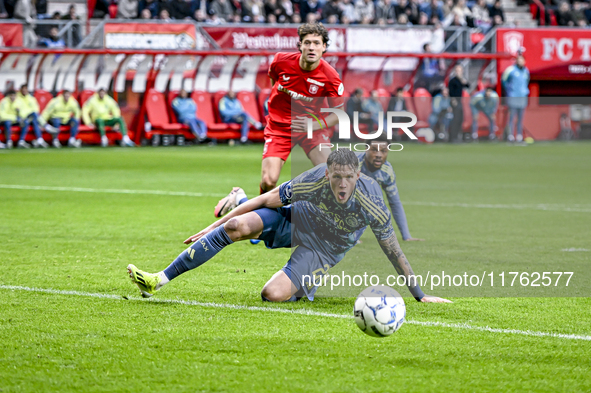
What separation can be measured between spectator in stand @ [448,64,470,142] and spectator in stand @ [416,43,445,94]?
0.50 m

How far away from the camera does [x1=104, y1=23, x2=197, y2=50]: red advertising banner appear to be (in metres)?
22.6

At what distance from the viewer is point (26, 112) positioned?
20.4 m

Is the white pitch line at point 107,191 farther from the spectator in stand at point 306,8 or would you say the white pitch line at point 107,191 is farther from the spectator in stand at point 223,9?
the spectator in stand at point 306,8

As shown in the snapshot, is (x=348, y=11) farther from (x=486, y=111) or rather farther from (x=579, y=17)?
(x=486, y=111)

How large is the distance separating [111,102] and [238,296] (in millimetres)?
16562

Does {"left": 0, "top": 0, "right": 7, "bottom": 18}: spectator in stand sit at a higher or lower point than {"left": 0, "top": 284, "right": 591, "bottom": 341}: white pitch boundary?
higher

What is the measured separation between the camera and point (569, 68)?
26.8 m

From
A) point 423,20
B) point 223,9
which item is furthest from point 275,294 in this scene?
point 423,20

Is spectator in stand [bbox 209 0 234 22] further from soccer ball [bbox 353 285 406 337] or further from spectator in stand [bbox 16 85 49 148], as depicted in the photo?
soccer ball [bbox 353 285 406 337]

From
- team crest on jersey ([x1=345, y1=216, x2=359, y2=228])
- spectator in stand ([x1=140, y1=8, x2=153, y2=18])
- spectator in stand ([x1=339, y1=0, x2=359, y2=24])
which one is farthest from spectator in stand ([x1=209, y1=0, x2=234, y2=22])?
team crest on jersey ([x1=345, y1=216, x2=359, y2=228])

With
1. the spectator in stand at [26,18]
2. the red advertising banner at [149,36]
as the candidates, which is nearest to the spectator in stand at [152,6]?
the red advertising banner at [149,36]

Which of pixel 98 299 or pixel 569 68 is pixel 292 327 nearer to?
pixel 98 299

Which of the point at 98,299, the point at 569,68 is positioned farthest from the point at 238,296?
the point at 569,68

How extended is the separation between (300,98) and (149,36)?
1590 cm
